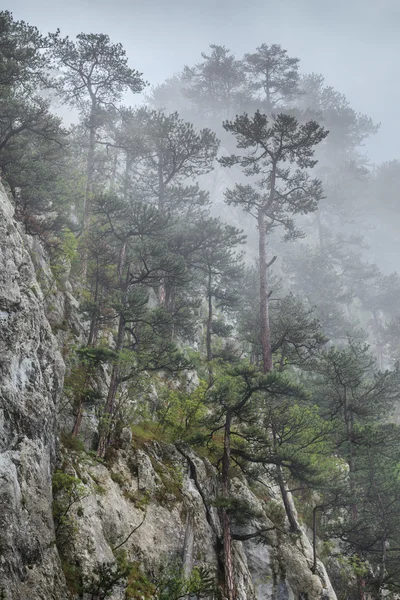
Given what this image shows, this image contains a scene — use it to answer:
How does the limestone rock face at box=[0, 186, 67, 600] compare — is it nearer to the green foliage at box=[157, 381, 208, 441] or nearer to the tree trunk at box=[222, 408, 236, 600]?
Answer: the green foliage at box=[157, 381, 208, 441]

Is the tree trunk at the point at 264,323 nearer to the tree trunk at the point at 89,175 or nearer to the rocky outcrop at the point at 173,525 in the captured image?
the rocky outcrop at the point at 173,525

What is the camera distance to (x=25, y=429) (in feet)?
25.2

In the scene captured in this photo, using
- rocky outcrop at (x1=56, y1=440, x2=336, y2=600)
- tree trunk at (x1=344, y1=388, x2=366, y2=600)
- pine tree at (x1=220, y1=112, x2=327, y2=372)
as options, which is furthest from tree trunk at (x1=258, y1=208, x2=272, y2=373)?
rocky outcrop at (x1=56, y1=440, x2=336, y2=600)

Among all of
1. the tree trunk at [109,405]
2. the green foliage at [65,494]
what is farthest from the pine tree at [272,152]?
the green foliage at [65,494]

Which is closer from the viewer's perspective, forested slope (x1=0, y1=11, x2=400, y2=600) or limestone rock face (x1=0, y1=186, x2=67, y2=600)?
limestone rock face (x1=0, y1=186, x2=67, y2=600)

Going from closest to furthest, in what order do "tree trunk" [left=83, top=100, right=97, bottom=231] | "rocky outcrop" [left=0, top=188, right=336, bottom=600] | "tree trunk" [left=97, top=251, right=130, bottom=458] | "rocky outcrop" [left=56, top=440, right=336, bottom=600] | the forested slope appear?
1. "rocky outcrop" [left=0, top=188, right=336, bottom=600]
2. the forested slope
3. "rocky outcrop" [left=56, top=440, right=336, bottom=600]
4. "tree trunk" [left=97, top=251, right=130, bottom=458]
5. "tree trunk" [left=83, top=100, right=97, bottom=231]

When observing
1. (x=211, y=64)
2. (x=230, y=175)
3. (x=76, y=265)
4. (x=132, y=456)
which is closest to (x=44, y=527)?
(x=132, y=456)

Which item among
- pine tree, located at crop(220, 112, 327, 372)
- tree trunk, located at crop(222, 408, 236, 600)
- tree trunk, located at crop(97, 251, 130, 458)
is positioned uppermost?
pine tree, located at crop(220, 112, 327, 372)

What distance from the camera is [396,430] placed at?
15031 mm

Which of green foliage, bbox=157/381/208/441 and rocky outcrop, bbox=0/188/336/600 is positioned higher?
green foliage, bbox=157/381/208/441

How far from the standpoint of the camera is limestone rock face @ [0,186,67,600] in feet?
20.5

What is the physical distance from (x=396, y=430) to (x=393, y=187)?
5922 centimetres

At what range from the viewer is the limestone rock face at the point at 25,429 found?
6262mm

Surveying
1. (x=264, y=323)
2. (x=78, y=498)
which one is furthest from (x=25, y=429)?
(x=264, y=323)
